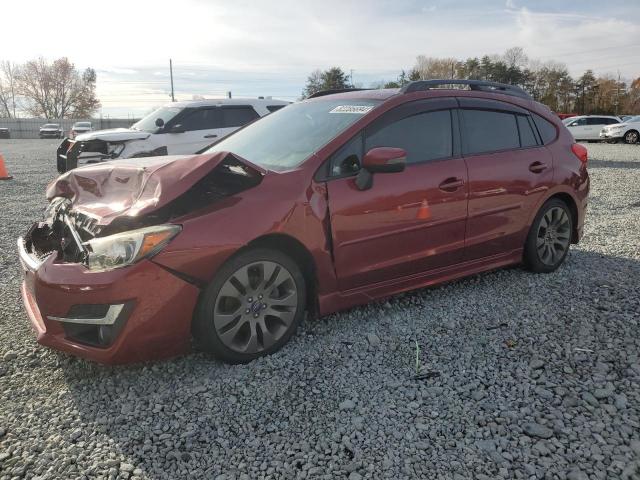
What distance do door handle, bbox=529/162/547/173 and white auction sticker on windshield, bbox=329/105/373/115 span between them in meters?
1.64

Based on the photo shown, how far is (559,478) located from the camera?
7.01 ft

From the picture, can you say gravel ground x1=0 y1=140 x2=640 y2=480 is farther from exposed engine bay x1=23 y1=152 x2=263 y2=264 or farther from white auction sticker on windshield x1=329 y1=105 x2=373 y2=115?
white auction sticker on windshield x1=329 y1=105 x2=373 y2=115

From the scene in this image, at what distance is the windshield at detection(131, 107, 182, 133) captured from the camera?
392 inches

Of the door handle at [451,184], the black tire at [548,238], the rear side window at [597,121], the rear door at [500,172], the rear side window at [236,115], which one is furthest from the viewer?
the rear side window at [597,121]

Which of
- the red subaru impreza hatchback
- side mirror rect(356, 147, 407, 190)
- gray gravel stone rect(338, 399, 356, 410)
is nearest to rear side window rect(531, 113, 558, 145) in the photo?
the red subaru impreza hatchback

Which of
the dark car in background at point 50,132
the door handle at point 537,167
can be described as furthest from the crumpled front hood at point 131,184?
the dark car in background at point 50,132

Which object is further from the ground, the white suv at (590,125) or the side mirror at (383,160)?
the white suv at (590,125)

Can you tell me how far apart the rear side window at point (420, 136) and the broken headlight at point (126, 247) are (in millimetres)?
1511

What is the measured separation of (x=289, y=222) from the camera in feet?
10.2

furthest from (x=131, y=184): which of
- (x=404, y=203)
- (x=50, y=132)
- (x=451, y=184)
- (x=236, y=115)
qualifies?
(x=50, y=132)

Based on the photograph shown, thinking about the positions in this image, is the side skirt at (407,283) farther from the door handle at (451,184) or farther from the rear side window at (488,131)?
the rear side window at (488,131)

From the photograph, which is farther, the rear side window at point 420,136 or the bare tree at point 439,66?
the bare tree at point 439,66

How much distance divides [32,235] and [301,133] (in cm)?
196

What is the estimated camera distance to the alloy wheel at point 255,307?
296 centimetres
